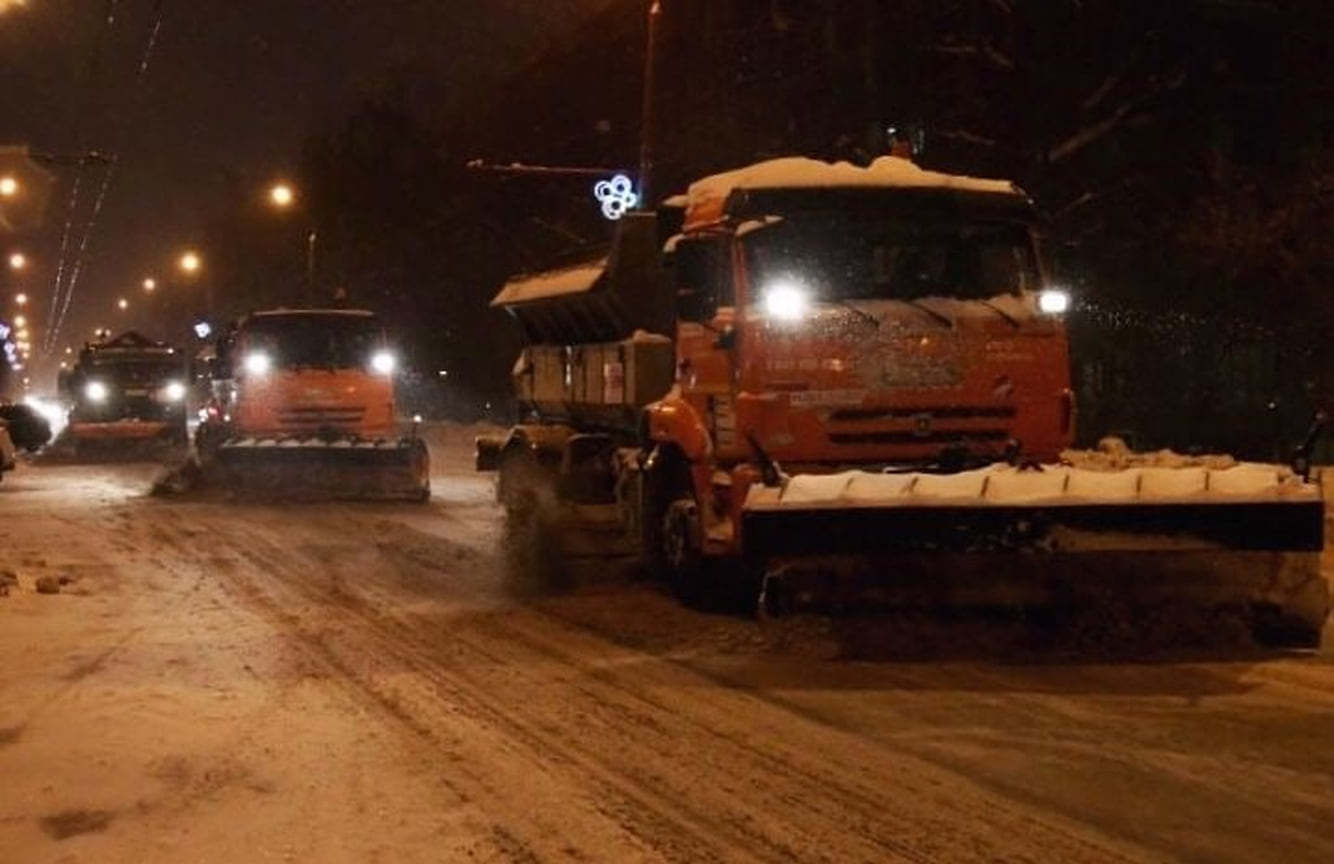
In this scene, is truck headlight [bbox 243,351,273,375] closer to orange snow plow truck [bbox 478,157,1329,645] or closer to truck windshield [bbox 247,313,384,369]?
truck windshield [bbox 247,313,384,369]

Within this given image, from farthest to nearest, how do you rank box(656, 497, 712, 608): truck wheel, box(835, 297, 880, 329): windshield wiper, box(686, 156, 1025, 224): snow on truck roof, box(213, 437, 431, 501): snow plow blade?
box(213, 437, 431, 501): snow plow blade, box(656, 497, 712, 608): truck wheel, box(686, 156, 1025, 224): snow on truck roof, box(835, 297, 880, 329): windshield wiper

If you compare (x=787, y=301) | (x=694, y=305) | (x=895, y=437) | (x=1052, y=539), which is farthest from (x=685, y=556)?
(x=1052, y=539)

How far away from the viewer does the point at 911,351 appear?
11344 millimetres

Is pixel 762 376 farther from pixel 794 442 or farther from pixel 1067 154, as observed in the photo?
pixel 1067 154

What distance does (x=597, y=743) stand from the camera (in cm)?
816

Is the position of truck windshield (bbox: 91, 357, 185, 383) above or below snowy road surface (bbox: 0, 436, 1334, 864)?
above

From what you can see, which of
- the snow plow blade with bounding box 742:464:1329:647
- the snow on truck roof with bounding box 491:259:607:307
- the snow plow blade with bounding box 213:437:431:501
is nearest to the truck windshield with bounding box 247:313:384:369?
the snow plow blade with bounding box 213:437:431:501

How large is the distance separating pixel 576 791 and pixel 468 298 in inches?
1945

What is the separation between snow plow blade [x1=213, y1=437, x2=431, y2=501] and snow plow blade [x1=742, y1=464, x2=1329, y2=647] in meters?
14.0

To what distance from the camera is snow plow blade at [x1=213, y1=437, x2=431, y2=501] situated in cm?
2342

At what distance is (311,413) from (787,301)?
14.7 metres

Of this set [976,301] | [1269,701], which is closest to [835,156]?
[976,301]

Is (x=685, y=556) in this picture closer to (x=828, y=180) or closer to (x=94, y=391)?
(x=828, y=180)

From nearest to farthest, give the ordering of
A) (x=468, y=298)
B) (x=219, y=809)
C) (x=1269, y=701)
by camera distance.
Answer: (x=219, y=809)
(x=1269, y=701)
(x=468, y=298)
